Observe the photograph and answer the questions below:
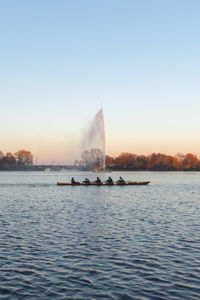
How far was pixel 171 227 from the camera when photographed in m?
26.6

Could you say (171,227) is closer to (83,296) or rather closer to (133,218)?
(133,218)

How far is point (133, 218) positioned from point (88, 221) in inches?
188

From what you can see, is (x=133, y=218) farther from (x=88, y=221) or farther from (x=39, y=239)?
(x=39, y=239)

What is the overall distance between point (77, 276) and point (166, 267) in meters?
4.72

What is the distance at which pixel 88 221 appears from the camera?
1167 inches

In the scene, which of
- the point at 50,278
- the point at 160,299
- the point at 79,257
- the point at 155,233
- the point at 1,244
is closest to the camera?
the point at 160,299

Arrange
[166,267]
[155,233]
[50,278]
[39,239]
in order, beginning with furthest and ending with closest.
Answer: [155,233]
[39,239]
[166,267]
[50,278]

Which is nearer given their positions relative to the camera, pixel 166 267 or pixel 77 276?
pixel 77 276

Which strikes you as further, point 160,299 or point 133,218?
point 133,218

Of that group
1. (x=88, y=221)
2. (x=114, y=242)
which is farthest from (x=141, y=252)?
(x=88, y=221)

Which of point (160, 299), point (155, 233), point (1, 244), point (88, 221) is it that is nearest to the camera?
point (160, 299)

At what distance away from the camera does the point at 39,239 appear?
2220 centimetres

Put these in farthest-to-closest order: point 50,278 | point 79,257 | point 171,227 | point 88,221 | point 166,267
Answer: point 88,221, point 171,227, point 79,257, point 166,267, point 50,278

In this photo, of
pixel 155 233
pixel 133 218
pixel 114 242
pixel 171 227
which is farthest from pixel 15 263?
pixel 133 218
